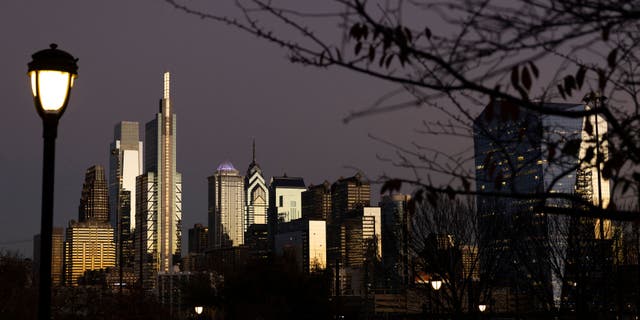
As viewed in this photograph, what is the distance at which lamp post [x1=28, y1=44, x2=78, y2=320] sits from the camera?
8.20 m

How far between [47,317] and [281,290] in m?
51.9

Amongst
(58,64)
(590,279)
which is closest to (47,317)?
(58,64)

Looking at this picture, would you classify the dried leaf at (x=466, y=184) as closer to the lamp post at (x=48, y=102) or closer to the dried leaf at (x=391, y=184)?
the dried leaf at (x=391, y=184)

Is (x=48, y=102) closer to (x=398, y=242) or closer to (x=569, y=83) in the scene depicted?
(x=569, y=83)

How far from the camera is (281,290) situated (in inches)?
2343

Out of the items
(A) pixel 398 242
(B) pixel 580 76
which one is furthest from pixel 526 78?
(A) pixel 398 242

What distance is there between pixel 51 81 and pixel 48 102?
213 millimetres

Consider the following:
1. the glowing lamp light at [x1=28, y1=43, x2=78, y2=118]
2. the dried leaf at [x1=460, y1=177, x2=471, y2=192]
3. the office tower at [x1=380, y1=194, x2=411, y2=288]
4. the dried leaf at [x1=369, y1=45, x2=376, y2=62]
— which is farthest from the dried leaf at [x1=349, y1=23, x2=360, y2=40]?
the office tower at [x1=380, y1=194, x2=411, y2=288]

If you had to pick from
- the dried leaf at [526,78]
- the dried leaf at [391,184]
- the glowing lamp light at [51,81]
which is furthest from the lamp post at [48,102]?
the dried leaf at [526,78]

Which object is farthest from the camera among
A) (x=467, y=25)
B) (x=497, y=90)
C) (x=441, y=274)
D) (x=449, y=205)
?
(x=449, y=205)

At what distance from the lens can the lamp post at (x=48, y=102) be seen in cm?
820

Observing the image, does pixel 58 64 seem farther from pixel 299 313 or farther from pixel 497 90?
pixel 299 313

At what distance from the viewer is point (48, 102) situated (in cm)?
843

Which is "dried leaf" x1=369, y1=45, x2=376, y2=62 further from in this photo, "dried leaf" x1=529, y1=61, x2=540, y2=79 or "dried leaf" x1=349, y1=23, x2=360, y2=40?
"dried leaf" x1=529, y1=61, x2=540, y2=79
